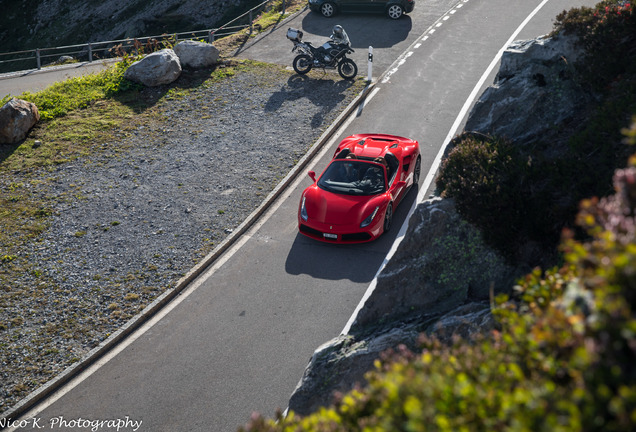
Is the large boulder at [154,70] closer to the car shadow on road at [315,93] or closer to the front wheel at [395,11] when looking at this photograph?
the car shadow on road at [315,93]

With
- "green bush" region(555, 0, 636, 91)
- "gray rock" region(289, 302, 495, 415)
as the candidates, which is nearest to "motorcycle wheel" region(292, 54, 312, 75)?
"green bush" region(555, 0, 636, 91)

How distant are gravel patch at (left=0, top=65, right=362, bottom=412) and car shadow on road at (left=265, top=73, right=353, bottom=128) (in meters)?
0.04

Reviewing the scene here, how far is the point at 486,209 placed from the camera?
312 inches

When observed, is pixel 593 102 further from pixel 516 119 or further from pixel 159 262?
pixel 159 262

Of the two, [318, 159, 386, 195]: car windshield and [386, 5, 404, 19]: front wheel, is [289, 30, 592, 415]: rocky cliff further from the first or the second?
[386, 5, 404, 19]: front wheel

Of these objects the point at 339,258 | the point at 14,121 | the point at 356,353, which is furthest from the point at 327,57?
the point at 356,353

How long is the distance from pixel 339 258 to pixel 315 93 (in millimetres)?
9083

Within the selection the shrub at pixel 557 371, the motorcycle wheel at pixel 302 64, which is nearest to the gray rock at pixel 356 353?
the shrub at pixel 557 371

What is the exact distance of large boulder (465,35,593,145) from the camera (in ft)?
30.8

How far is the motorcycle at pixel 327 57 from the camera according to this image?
1998 cm

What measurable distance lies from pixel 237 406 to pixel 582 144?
6.74 m

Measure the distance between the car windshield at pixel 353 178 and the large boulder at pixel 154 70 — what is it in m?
9.99

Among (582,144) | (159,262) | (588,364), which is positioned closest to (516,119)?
(582,144)

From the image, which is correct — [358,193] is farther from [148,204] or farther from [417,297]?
[148,204]
